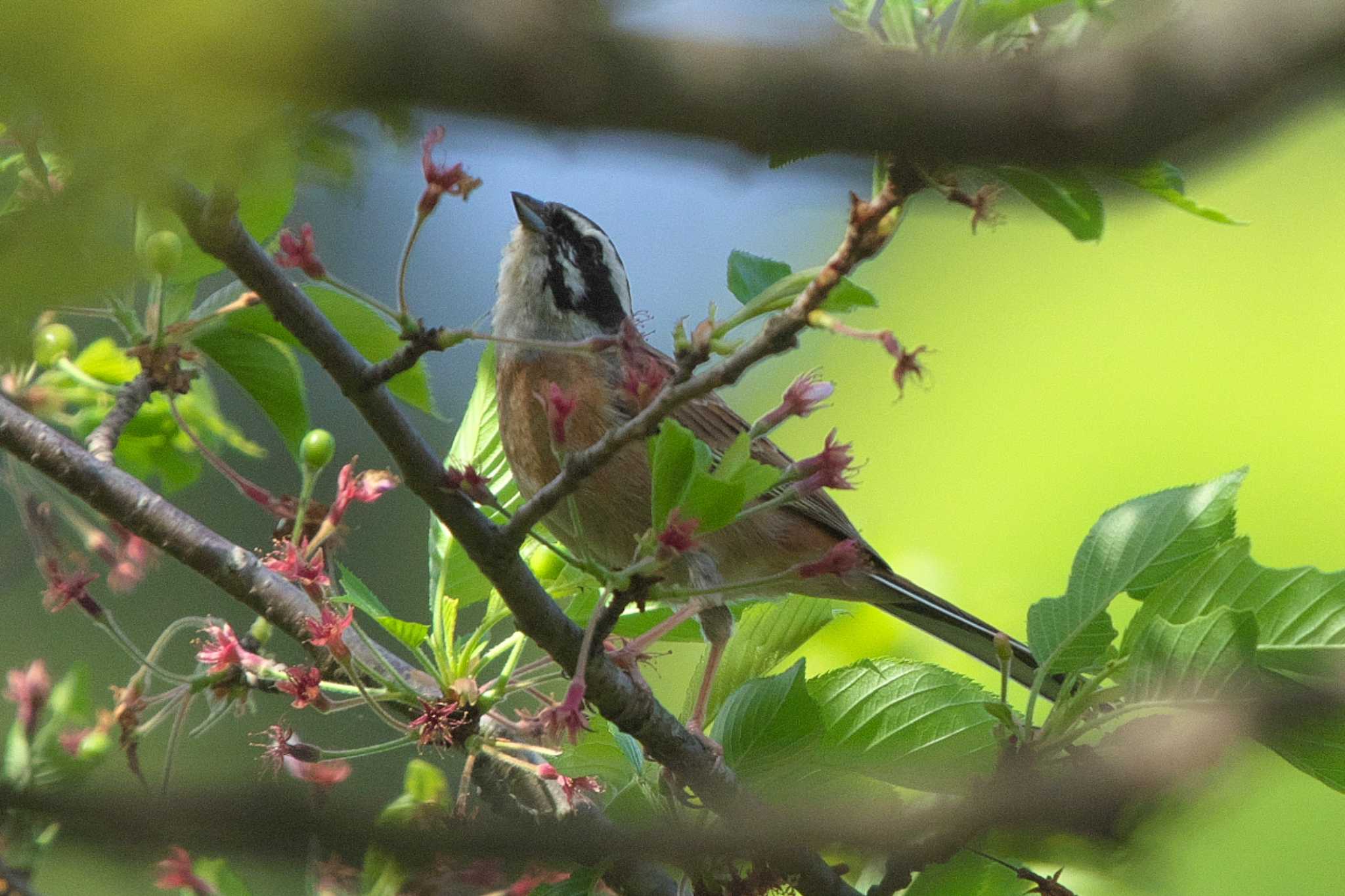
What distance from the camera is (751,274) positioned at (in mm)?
1932

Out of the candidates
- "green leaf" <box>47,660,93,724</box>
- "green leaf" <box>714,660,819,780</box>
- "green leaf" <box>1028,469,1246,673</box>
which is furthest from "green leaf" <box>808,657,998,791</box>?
"green leaf" <box>47,660,93,724</box>

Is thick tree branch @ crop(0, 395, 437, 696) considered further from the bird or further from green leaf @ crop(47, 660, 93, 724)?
the bird

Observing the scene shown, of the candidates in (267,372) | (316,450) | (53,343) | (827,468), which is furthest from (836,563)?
(53,343)

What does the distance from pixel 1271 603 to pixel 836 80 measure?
79.1 inches

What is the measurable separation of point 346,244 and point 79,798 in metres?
11.7

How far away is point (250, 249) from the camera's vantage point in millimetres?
1952

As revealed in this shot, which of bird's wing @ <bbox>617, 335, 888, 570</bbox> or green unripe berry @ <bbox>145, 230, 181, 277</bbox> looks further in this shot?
bird's wing @ <bbox>617, 335, 888, 570</bbox>

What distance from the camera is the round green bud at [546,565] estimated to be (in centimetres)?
310

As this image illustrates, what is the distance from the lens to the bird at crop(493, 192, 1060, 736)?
3941 millimetres

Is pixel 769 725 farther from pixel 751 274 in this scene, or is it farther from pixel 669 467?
pixel 751 274

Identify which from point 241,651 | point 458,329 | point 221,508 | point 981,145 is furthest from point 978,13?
point 221,508

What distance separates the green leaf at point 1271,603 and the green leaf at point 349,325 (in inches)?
65.3

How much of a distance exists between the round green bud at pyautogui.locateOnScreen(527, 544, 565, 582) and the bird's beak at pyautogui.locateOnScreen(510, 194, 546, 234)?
178cm

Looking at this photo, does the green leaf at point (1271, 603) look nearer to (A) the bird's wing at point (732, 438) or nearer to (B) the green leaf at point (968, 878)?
(B) the green leaf at point (968, 878)
